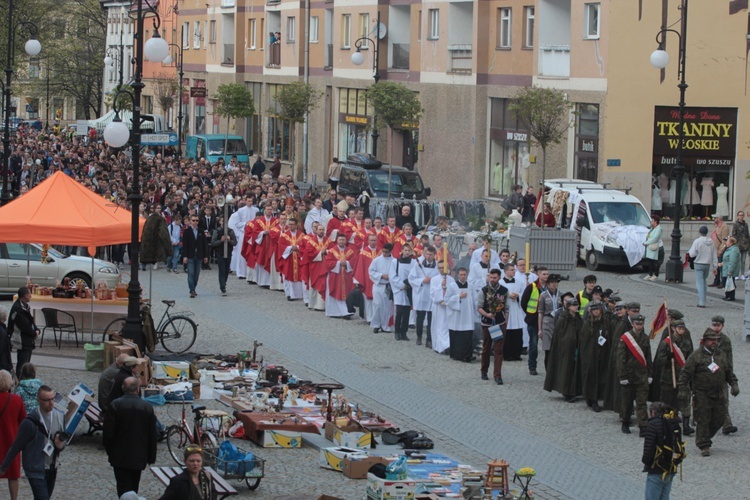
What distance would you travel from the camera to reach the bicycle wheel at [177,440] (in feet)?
51.2

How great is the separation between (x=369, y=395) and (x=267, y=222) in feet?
38.4

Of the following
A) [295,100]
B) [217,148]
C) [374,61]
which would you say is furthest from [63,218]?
[217,148]

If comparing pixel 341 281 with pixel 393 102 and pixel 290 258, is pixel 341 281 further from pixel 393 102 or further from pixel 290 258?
pixel 393 102

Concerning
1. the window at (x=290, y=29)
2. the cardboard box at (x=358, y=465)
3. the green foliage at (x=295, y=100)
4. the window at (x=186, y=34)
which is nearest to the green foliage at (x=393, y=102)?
the green foliage at (x=295, y=100)

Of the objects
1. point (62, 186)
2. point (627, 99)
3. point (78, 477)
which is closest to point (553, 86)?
point (627, 99)

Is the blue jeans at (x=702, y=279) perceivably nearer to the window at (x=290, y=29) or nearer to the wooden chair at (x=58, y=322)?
the wooden chair at (x=58, y=322)

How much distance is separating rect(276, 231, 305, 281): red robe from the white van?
321 inches

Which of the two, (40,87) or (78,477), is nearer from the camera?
(78,477)

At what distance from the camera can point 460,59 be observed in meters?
49.2

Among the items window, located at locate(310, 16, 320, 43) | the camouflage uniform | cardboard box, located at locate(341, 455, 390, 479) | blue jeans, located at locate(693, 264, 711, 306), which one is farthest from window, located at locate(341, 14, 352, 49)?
cardboard box, located at locate(341, 455, 390, 479)

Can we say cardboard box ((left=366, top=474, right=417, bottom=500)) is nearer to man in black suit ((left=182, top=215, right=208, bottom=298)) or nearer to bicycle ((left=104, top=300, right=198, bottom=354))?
bicycle ((left=104, top=300, right=198, bottom=354))

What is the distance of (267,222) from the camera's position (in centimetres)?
3089

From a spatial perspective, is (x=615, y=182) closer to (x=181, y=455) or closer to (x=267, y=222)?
(x=267, y=222)

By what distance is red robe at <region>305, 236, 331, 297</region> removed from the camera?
1074 inches
